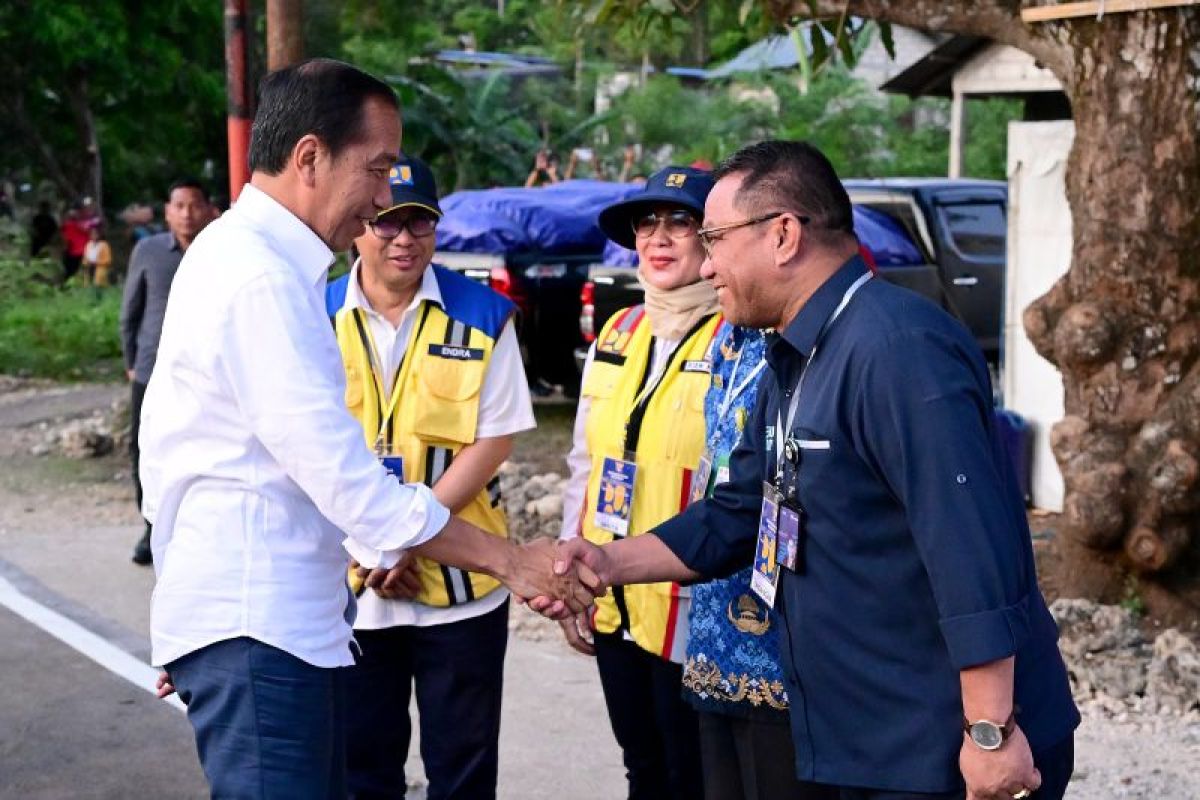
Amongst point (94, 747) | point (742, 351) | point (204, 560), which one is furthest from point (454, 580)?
point (94, 747)

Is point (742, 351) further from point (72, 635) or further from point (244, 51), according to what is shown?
point (244, 51)

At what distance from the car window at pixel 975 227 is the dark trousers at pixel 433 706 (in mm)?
11433

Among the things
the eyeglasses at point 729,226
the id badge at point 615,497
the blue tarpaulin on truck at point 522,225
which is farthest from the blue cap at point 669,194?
the blue tarpaulin on truck at point 522,225

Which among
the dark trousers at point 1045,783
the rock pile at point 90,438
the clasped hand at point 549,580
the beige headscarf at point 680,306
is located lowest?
the rock pile at point 90,438

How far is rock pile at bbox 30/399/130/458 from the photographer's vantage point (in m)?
12.6

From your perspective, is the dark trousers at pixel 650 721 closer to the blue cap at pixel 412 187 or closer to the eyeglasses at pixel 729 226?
the blue cap at pixel 412 187

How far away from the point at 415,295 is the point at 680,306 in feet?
2.46

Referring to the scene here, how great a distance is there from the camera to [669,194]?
4.64 m

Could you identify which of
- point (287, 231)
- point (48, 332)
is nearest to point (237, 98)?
point (287, 231)

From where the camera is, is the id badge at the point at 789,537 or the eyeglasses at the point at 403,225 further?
the eyeglasses at the point at 403,225

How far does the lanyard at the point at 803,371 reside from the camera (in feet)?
10.9

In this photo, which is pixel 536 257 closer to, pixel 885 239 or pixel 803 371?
pixel 885 239

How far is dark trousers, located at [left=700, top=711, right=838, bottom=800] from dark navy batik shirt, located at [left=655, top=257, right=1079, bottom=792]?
378 mm

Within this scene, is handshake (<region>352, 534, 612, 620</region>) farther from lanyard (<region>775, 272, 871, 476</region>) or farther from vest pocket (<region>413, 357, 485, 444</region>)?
lanyard (<region>775, 272, 871, 476</region>)
